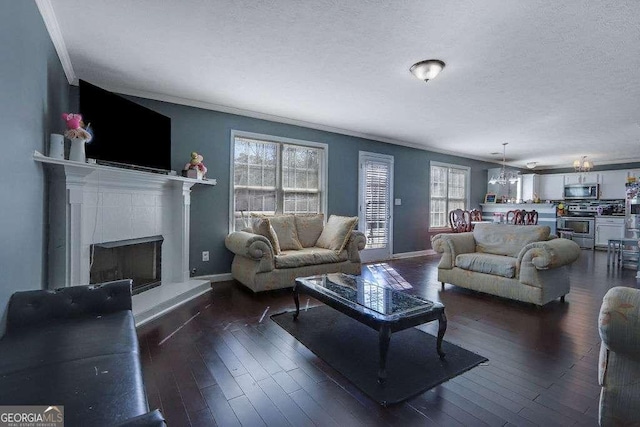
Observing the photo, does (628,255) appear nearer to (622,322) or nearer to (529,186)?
(529,186)

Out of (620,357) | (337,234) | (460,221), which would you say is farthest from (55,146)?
(460,221)

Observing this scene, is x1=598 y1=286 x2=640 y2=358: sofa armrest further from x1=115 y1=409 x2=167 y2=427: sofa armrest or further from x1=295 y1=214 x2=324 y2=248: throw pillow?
x1=295 y1=214 x2=324 y2=248: throw pillow

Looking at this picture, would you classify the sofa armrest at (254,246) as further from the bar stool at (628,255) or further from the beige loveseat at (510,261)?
the bar stool at (628,255)

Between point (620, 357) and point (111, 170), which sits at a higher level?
point (111, 170)

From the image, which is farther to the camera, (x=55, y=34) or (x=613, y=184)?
(x=613, y=184)

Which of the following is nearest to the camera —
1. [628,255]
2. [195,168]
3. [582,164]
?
[195,168]

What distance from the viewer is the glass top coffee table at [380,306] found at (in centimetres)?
185

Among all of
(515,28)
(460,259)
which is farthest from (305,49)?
(460,259)

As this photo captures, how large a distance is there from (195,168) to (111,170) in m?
1.05

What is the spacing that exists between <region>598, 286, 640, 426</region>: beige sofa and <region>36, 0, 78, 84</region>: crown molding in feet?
11.9

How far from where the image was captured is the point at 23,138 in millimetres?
1918

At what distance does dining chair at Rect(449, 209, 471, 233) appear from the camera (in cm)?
641

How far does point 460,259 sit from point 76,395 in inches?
150

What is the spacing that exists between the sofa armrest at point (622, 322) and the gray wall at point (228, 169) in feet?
13.0
